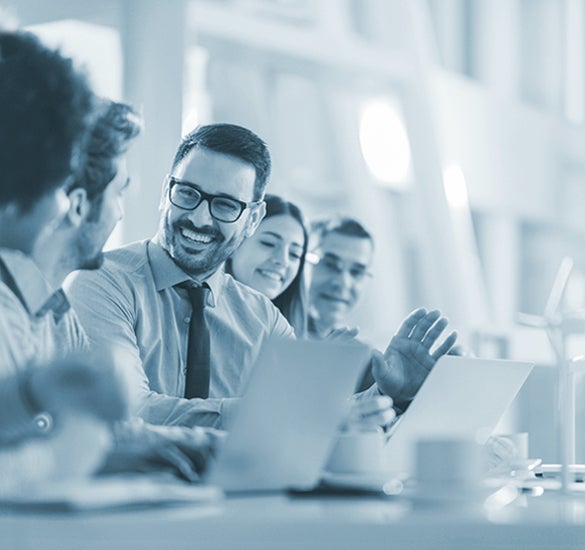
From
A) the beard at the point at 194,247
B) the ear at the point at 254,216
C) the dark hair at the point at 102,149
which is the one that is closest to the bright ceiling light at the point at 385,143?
the ear at the point at 254,216

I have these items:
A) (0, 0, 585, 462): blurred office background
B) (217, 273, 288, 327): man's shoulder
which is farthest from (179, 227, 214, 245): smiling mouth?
(0, 0, 585, 462): blurred office background

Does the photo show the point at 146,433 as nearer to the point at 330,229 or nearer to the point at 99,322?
the point at 99,322

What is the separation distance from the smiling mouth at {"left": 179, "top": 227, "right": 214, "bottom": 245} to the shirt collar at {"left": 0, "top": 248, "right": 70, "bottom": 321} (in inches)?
39.5

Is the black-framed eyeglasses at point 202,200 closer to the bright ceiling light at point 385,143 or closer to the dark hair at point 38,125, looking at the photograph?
the dark hair at point 38,125

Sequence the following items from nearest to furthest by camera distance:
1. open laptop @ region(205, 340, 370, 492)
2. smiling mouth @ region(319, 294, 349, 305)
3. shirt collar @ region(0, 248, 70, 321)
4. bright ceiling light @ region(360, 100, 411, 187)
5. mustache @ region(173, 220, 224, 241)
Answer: open laptop @ region(205, 340, 370, 492) < shirt collar @ region(0, 248, 70, 321) < mustache @ region(173, 220, 224, 241) < smiling mouth @ region(319, 294, 349, 305) < bright ceiling light @ region(360, 100, 411, 187)

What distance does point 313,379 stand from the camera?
1.42 metres

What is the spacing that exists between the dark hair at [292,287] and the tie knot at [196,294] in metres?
0.77

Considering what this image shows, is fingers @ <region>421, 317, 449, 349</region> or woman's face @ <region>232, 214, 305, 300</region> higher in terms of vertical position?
woman's face @ <region>232, 214, 305, 300</region>

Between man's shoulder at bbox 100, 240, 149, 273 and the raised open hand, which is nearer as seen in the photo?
the raised open hand

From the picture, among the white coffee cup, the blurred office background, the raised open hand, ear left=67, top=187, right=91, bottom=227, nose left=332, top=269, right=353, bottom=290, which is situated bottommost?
the white coffee cup

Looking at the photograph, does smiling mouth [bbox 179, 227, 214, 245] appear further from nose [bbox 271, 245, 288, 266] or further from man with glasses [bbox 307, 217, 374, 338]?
man with glasses [bbox 307, 217, 374, 338]

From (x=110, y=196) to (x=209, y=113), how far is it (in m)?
4.22

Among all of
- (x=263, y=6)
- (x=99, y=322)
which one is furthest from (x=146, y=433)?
(x=263, y=6)

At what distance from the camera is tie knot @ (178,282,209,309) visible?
8.95 feet
